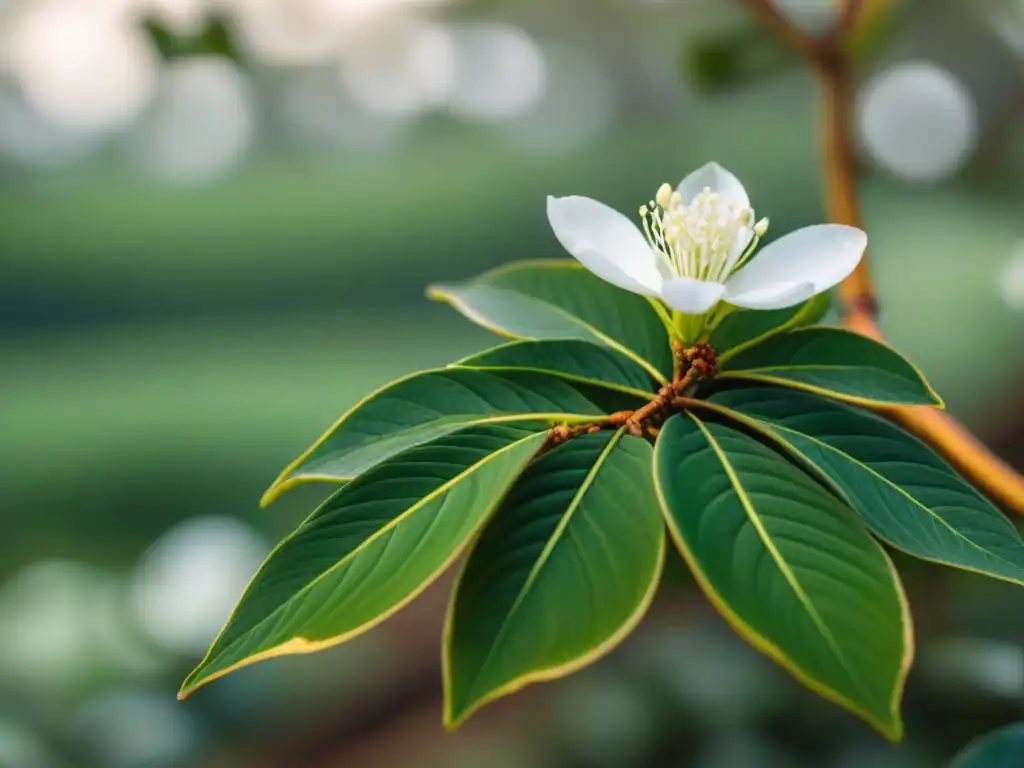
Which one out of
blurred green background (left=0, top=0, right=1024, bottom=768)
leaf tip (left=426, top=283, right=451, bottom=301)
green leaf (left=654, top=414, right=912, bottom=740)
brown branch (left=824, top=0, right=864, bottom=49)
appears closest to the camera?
green leaf (left=654, top=414, right=912, bottom=740)

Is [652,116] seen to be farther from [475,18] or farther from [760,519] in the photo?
[760,519]

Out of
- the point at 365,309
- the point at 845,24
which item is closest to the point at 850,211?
the point at 845,24

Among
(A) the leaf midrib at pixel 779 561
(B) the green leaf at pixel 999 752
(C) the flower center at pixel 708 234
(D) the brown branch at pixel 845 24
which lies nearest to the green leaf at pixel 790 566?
(A) the leaf midrib at pixel 779 561

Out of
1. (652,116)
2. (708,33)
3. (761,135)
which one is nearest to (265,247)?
(652,116)

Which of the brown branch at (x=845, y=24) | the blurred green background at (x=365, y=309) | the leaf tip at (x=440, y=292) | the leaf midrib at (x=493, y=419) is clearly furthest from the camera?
the blurred green background at (x=365, y=309)

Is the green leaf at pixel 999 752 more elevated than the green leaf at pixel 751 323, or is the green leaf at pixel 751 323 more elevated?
the green leaf at pixel 751 323

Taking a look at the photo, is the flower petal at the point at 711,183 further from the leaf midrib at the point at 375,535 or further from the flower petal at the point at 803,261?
the leaf midrib at the point at 375,535

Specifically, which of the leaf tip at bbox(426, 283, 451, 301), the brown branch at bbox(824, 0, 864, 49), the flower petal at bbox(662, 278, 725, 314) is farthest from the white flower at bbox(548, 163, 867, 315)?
the brown branch at bbox(824, 0, 864, 49)

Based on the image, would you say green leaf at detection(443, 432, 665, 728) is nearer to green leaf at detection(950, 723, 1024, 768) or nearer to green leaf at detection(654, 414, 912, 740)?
green leaf at detection(654, 414, 912, 740)
